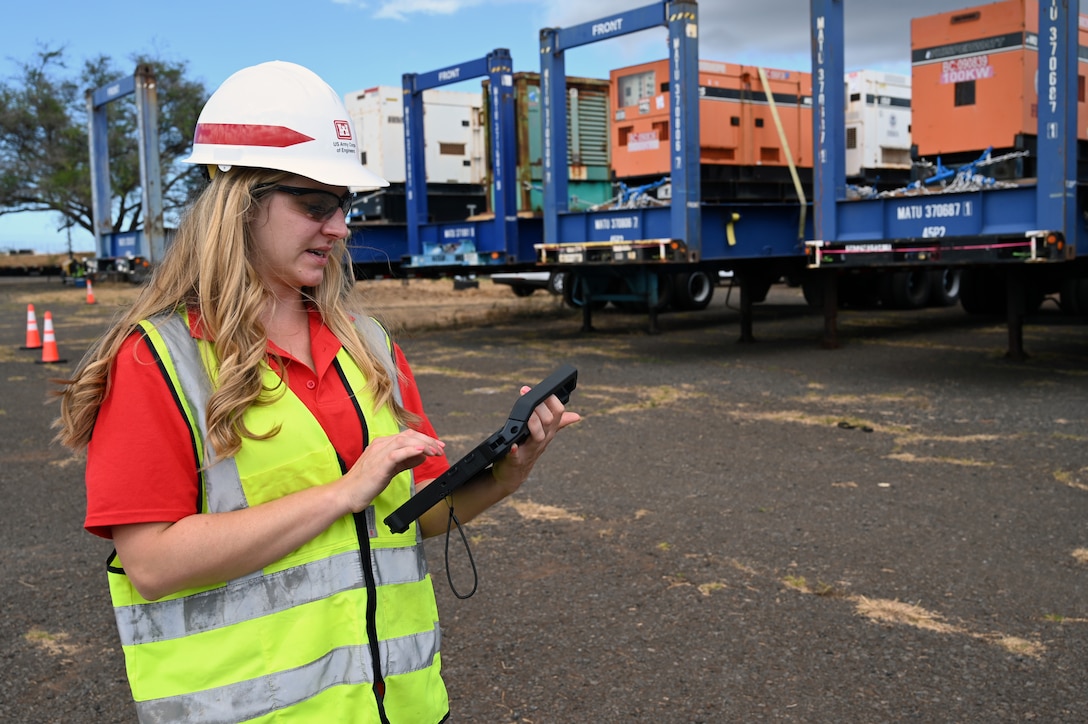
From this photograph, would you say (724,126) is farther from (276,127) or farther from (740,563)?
(276,127)

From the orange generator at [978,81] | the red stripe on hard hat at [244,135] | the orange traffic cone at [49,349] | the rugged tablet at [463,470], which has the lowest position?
the orange traffic cone at [49,349]

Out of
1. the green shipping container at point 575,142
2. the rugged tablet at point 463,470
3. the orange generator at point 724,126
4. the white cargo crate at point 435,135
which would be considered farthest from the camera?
the white cargo crate at point 435,135

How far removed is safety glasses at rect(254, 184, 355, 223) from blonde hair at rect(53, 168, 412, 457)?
0.05ft

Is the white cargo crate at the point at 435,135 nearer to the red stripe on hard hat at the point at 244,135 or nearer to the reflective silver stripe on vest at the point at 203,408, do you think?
the red stripe on hard hat at the point at 244,135

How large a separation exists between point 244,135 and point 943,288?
18.4 m

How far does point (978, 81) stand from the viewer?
1035cm

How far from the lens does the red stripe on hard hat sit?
1693mm

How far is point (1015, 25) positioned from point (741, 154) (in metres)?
4.19

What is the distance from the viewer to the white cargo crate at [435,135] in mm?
16625

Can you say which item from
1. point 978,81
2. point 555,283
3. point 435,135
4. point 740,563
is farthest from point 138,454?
point 555,283

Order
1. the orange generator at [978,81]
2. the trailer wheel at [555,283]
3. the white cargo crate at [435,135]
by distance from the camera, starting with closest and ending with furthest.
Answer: the orange generator at [978,81] < the white cargo crate at [435,135] < the trailer wheel at [555,283]

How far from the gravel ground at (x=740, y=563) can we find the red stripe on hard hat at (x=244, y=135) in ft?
1.77

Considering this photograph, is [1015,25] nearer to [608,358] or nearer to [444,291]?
[608,358]

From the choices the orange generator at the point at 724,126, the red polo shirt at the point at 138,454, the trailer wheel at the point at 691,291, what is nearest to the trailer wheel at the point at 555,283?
the trailer wheel at the point at 691,291
